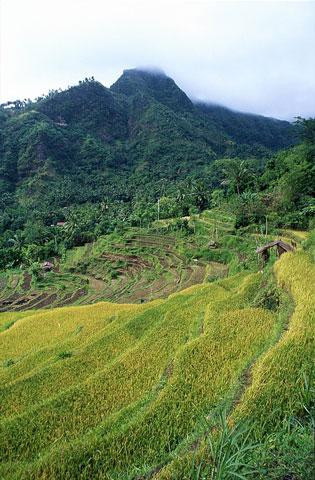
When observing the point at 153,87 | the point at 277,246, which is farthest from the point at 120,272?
the point at 153,87

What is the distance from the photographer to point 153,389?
689cm

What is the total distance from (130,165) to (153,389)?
312ft

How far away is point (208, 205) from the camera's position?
49969mm

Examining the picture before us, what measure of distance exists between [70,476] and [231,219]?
3473cm

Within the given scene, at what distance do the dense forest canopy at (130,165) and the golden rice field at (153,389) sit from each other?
69.3 feet

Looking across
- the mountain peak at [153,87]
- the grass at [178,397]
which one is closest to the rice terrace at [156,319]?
the grass at [178,397]

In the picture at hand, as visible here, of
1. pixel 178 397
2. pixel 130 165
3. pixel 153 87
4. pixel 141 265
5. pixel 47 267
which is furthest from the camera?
pixel 153 87

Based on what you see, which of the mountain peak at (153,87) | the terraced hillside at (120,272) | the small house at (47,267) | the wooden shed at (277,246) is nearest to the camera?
the wooden shed at (277,246)

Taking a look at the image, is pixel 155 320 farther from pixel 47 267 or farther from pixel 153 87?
pixel 153 87

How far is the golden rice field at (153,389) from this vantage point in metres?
5.11

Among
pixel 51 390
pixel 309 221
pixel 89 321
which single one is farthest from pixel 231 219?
pixel 51 390

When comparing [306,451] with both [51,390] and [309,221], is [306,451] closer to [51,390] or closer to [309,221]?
[51,390]

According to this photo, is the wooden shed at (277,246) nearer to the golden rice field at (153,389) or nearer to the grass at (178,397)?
the grass at (178,397)

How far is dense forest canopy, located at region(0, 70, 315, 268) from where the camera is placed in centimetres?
4050
